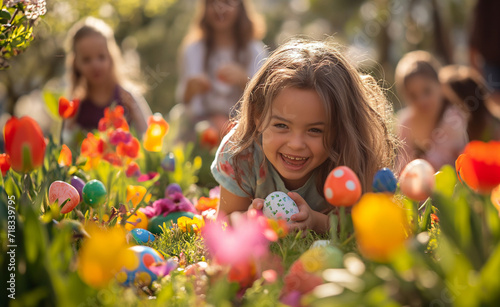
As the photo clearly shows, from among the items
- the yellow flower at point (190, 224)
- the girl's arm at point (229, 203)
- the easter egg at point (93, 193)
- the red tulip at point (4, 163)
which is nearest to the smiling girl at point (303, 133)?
the girl's arm at point (229, 203)

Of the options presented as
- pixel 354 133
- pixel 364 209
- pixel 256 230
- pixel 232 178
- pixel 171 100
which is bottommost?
pixel 171 100

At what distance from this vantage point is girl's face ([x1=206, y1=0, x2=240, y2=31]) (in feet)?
12.5

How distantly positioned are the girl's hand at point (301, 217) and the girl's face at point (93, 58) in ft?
7.86

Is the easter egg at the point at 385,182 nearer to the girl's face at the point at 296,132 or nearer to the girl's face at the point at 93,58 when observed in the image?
the girl's face at the point at 296,132

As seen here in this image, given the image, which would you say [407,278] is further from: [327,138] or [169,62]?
[169,62]

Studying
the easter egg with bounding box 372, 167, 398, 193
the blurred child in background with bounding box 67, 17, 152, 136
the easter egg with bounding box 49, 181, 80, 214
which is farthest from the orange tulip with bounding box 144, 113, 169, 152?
the easter egg with bounding box 372, 167, 398, 193

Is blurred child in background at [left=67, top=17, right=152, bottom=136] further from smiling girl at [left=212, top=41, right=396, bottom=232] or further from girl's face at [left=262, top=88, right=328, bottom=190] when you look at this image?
girl's face at [left=262, top=88, right=328, bottom=190]

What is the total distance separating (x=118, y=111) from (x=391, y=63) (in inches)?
283

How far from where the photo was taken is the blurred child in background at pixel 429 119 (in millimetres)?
3775

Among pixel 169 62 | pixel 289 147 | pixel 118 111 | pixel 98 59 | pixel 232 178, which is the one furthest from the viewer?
pixel 169 62

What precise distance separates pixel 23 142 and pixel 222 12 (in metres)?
2.76

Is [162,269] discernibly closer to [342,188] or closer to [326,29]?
[342,188]

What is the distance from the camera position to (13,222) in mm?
1021

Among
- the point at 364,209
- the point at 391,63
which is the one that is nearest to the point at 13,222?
the point at 364,209
